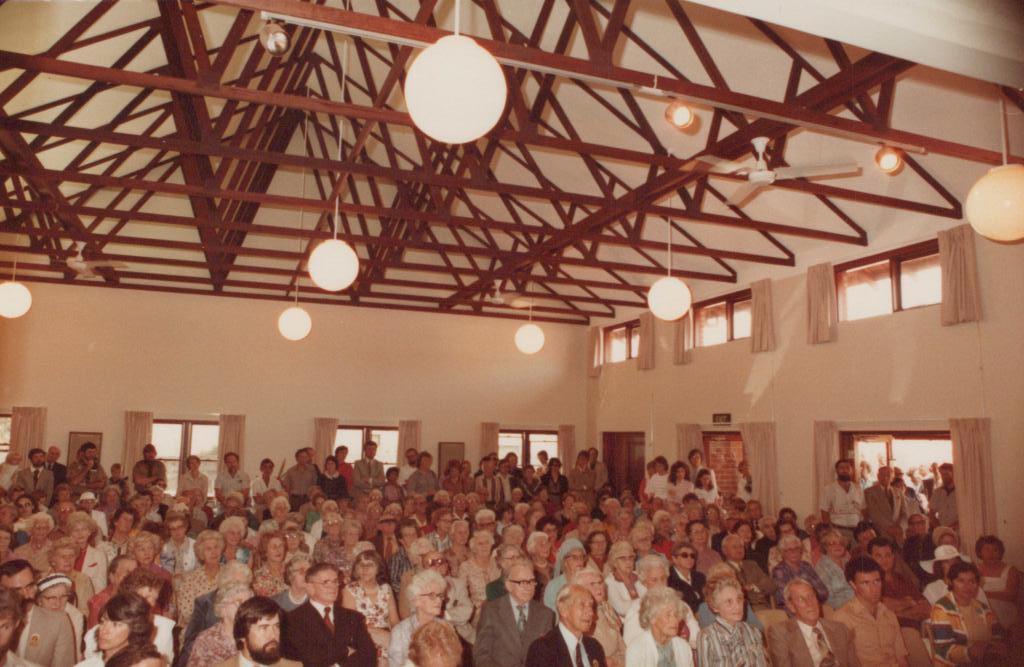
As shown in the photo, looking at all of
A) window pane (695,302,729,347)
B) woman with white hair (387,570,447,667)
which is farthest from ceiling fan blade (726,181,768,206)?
window pane (695,302,729,347)

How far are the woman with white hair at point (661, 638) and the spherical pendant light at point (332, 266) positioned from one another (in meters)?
3.19

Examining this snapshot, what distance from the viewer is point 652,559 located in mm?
5145

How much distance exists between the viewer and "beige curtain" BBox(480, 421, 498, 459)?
52.2 ft

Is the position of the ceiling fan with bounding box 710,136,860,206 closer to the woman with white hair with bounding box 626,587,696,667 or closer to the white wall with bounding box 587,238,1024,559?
the white wall with bounding box 587,238,1024,559

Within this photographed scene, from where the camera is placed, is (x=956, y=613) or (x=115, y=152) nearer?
(x=956, y=613)

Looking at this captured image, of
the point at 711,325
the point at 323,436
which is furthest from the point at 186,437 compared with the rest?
the point at 711,325

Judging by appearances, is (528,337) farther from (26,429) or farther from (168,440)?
(26,429)

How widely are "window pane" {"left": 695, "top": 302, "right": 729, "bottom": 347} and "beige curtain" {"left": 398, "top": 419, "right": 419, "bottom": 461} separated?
5.93 m

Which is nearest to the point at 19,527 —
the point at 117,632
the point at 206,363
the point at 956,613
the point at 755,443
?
the point at 117,632

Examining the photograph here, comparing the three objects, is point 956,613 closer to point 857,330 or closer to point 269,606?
point 269,606

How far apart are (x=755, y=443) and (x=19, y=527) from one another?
377 inches

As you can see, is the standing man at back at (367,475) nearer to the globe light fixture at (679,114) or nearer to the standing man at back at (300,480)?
the standing man at back at (300,480)

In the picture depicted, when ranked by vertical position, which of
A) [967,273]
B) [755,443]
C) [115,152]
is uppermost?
[115,152]

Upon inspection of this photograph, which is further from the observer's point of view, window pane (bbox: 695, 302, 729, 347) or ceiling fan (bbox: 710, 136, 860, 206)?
window pane (bbox: 695, 302, 729, 347)
